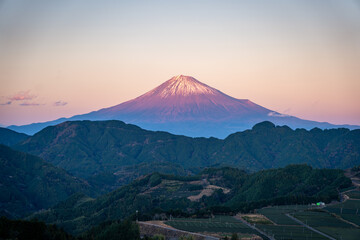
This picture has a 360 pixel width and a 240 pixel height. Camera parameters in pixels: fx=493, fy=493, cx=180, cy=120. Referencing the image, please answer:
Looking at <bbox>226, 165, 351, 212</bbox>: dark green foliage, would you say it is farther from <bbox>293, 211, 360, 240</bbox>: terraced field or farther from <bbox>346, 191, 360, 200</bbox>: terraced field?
<bbox>293, 211, 360, 240</bbox>: terraced field

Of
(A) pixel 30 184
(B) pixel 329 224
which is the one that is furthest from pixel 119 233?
(A) pixel 30 184

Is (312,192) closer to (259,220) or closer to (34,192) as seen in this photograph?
(259,220)

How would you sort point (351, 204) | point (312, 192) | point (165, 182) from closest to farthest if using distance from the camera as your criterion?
1. point (351, 204)
2. point (312, 192)
3. point (165, 182)

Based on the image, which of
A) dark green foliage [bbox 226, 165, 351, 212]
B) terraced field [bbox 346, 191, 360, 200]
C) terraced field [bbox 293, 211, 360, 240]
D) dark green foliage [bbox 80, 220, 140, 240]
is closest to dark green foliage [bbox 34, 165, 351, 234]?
dark green foliage [bbox 226, 165, 351, 212]

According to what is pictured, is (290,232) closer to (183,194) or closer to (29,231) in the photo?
(29,231)

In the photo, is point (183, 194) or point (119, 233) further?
point (183, 194)

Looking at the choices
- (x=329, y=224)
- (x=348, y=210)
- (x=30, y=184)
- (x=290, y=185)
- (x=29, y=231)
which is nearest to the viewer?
(x=29, y=231)

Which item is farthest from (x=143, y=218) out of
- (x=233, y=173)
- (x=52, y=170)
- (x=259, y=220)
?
(x=52, y=170)
